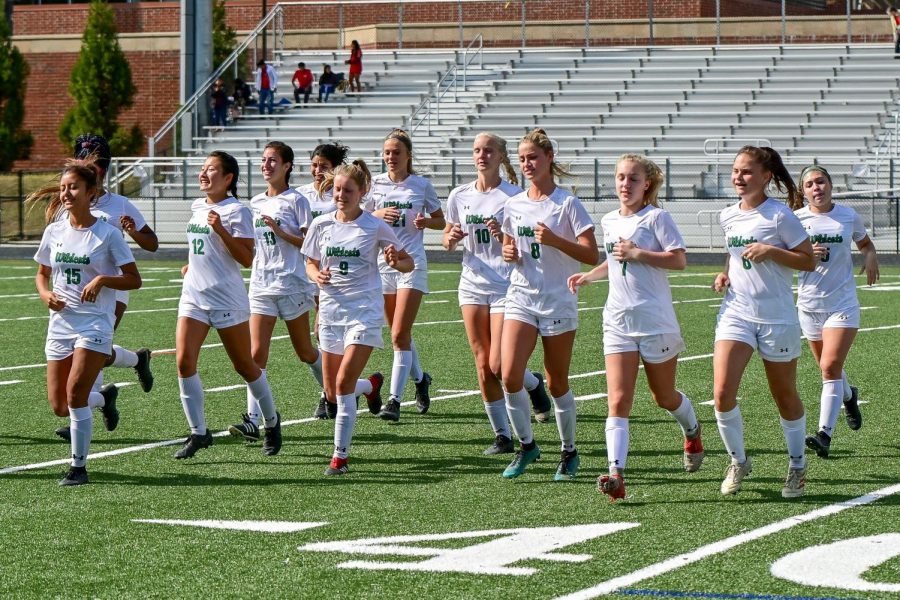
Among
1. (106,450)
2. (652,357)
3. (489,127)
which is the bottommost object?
(106,450)

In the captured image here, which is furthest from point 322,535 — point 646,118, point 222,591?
point 646,118

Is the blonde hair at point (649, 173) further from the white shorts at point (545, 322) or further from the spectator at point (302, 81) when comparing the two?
the spectator at point (302, 81)

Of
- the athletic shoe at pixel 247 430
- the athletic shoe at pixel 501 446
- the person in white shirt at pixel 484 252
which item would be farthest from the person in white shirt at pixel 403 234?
the athletic shoe at pixel 501 446

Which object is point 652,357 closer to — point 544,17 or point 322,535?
point 322,535

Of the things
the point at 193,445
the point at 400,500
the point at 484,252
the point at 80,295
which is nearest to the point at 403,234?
the point at 484,252

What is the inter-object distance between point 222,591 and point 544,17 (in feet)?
125

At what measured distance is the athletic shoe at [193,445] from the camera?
363 inches

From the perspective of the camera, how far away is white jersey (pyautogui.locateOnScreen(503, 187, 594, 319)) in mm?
8359

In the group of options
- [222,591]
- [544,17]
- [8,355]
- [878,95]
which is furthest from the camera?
[544,17]

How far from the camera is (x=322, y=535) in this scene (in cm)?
704

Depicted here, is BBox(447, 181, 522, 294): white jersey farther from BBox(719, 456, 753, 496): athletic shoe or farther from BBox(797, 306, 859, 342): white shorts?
BBox(719, 456, 753, 496): athletic shoe

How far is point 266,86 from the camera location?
127 ft

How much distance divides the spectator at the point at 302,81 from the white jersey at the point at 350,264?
3048cm

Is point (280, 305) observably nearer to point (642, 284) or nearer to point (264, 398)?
point (264, 398)
